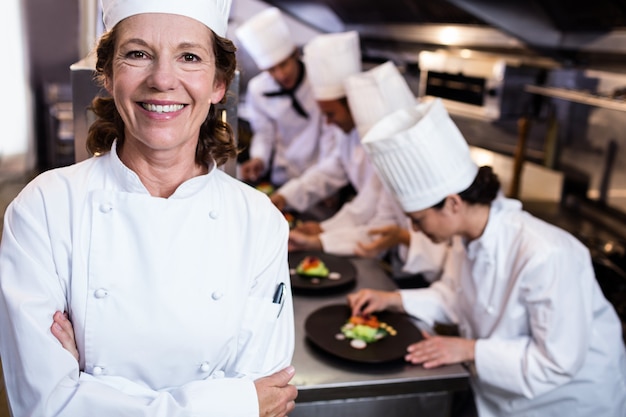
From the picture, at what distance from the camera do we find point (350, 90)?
8.92 feet

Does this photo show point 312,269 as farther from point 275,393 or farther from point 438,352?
point 275,393

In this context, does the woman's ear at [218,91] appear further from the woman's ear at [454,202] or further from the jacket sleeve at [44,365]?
the woman's ear at [454,202]

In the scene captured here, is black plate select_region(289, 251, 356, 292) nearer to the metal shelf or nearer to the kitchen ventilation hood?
the metal shelf

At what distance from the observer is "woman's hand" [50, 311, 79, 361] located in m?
1.06

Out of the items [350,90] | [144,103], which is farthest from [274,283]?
[350,90]

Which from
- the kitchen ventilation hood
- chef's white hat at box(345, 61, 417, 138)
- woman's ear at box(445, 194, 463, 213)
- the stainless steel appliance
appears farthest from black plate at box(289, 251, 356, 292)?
the stainless steel appliance

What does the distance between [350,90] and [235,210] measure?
159 centimetres

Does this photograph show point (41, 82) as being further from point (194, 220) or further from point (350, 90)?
point (194, 220)

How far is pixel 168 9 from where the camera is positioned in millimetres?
1092

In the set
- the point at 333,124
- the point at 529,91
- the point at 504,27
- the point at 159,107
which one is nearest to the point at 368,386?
the point at 159,107

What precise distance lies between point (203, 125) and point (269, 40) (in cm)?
272

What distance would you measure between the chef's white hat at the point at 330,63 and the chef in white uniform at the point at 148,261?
1.91 metres

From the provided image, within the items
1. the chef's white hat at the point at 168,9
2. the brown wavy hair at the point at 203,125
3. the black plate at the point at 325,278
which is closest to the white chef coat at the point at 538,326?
the black plate at the point at 325,278

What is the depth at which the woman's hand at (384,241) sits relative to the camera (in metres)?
2.68
